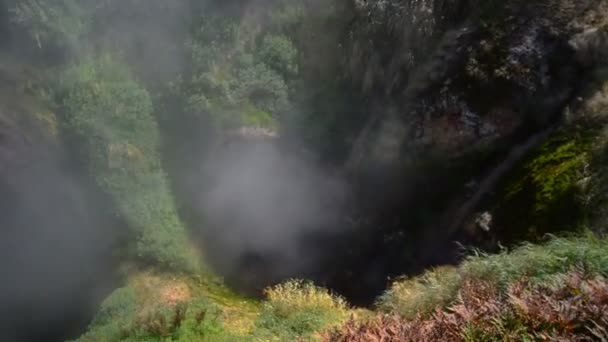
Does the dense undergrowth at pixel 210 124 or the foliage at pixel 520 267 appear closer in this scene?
the foliage at pixel 520 267

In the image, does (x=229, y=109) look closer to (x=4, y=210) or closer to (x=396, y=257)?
(x=396, y=257)

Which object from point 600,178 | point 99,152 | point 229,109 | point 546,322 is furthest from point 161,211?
point 546,322

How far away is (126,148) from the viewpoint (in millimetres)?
13578

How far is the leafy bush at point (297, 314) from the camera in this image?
7.79m

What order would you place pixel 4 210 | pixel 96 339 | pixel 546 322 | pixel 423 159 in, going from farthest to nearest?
pixel 4 210 → pixel 423 159 → pixel 96 339 → pixel 546 322

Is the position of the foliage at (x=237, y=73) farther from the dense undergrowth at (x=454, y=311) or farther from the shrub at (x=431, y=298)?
the shrub at (x=431, y=298)

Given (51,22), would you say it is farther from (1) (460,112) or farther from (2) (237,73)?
(1) (460,112)

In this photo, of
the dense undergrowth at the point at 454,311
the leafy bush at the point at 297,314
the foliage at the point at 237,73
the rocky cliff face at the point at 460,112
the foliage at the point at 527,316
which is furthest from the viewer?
the foliage at the point at 237,73

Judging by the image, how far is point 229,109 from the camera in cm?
1346

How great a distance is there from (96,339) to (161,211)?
4740mm

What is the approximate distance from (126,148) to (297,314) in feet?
25.5

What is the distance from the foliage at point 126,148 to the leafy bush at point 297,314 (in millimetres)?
4244

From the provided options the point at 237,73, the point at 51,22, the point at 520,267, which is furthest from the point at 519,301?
the point at 51,22

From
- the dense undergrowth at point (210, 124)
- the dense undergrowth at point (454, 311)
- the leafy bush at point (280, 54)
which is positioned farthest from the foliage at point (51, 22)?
the dense undergrowth at point (454, 311)
